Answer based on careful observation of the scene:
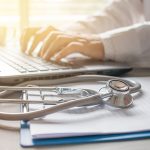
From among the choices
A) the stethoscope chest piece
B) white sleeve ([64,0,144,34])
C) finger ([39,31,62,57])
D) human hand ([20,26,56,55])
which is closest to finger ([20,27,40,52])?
human hand ([20,26,56,55])

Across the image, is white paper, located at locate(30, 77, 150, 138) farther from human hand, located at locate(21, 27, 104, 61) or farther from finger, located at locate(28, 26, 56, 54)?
finger, located at locate(28, 26, 56, 54)

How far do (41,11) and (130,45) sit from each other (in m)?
0.69

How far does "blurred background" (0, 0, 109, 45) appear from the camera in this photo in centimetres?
118

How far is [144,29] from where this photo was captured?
25.6 inches

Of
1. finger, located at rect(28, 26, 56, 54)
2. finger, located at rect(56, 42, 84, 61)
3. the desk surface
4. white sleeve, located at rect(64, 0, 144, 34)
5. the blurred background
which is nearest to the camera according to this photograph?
the desk surface

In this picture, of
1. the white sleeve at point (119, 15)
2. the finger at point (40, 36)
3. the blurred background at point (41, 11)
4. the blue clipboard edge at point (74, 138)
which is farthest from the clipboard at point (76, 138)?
the blurred background at point (41, 11)

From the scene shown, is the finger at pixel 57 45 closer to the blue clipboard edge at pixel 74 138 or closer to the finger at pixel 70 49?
the finger at pixel 70 49

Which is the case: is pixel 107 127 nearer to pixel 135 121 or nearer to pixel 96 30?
pixel 135 121

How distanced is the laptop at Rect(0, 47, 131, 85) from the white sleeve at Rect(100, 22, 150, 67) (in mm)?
31

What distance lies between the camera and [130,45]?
63 centimetres

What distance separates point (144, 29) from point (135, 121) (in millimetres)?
369

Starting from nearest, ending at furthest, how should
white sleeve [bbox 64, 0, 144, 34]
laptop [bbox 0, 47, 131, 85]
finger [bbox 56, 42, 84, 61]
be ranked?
laptop [bbox 0, 47, 131, 85]
finger [bbox 56, 42, 84, 61]
white sleeve [bbox 64, 0, 144, 34]

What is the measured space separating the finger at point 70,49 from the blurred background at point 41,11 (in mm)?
520

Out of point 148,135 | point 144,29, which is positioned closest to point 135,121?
point 148,135
